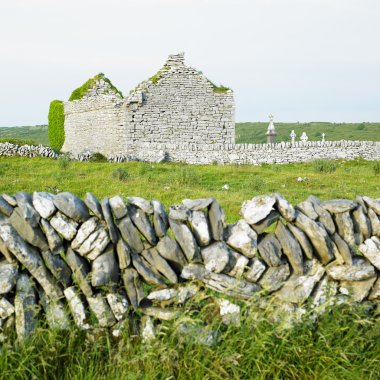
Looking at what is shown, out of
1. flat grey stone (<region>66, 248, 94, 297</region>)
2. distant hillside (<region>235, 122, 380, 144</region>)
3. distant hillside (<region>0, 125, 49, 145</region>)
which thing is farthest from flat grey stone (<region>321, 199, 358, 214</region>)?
distant hillside (<region>235, 122, 380, 144</region>)

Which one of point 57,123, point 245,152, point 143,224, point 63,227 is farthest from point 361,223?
point 57,123

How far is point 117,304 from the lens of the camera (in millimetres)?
4203

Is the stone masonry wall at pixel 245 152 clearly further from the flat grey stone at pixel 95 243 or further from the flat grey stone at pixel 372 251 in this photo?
the flat grey stone at pixel 372 251

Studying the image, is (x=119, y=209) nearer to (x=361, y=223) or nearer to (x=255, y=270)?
(x=255, y=270)

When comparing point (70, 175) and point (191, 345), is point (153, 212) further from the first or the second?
point (70, 175)

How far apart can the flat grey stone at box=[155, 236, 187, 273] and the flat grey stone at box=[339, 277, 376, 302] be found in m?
1.47

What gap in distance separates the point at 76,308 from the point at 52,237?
62 cm

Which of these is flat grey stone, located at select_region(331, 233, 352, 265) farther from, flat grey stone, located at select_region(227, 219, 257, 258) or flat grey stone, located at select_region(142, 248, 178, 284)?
flat grey stone, located at select_region(142, 248, 178, 284)

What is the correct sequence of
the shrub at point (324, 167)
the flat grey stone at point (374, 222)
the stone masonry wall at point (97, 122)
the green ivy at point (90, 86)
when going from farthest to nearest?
the green ivy at point (90, 86)
the stone masonry wall at point (97, 122)
the shrub at point (324, 167)
the flat grey stone at point (374, 222)

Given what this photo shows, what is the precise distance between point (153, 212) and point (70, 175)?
1308 cm

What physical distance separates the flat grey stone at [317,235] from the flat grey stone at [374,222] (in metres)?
0.53

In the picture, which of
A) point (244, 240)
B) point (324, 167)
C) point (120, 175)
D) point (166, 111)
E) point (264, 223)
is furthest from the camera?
point (166, 111)

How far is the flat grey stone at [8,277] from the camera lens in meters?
4.04

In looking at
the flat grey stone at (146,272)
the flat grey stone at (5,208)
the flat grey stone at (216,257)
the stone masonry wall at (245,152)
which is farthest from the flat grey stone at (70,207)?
the stone masonry wall at (245,152)
